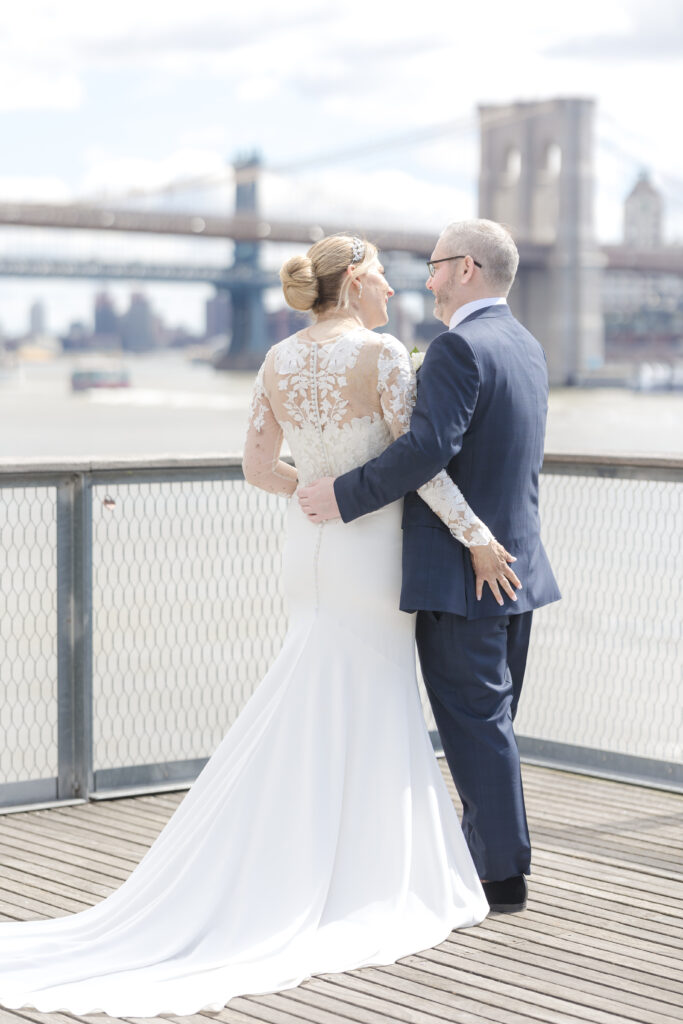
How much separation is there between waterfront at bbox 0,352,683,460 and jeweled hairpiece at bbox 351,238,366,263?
11.3 meters

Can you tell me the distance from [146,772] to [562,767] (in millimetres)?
1038

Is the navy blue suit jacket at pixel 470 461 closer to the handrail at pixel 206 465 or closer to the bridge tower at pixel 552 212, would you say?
the handrail at pixel 206 465

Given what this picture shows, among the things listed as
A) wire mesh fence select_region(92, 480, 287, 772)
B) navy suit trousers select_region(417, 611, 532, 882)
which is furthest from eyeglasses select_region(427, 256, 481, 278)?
wire mesh fence select_region(92, 480, 287, 772)

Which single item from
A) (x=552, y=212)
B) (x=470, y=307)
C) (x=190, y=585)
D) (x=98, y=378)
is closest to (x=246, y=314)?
(x=552, y=212)

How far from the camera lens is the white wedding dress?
2275mm

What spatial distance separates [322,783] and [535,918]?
19.2 inches

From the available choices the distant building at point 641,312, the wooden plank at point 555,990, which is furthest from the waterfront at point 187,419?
the wooden plank at point 555,990

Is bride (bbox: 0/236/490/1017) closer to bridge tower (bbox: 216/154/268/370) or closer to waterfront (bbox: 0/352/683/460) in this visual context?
waterfront (bbox: 0/352/683/460)

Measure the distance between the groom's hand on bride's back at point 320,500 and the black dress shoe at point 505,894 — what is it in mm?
734

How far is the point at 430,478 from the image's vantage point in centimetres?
234

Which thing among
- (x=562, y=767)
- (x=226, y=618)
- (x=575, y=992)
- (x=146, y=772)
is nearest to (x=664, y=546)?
(x=562, y=767)

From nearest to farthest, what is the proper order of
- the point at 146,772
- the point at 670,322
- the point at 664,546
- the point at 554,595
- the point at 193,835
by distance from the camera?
the point at 193,835 < the point at 554,595 < the point at 146,772 < the point at 664,546 < the point at 670,322

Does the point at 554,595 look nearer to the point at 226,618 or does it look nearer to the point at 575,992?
the point at 575,992

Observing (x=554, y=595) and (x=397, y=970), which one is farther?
(x=554, y=595)
